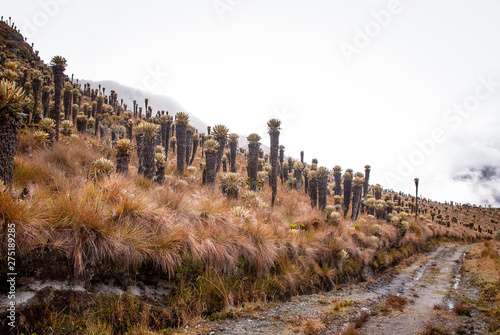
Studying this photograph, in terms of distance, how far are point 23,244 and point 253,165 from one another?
11931mm

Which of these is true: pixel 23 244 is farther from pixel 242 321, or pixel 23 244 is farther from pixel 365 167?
pixel 365 167

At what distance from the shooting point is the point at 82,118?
59.1ft

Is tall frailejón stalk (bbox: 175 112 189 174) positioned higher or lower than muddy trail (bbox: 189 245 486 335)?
higher

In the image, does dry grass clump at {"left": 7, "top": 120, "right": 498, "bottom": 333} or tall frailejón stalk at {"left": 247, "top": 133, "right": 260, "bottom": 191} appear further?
tall frailejón stalk at {"left": 247, "top": 133, "right": 260, "bottom": 191}

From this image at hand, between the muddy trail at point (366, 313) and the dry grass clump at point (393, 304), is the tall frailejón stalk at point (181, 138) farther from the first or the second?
the dry grass clump at point (393, 304)

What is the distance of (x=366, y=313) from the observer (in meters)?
7.10

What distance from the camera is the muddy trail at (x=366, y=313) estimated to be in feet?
17.3

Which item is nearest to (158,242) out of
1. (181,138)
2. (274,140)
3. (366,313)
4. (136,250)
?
(136,250)

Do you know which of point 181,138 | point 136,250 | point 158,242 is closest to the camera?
point 136,250

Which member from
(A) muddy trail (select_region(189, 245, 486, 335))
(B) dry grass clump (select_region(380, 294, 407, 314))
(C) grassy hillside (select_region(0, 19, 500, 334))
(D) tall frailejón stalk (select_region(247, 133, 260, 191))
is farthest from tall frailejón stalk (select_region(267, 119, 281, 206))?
(B) dry grass clump (select_region(380, 294, 407, 314))

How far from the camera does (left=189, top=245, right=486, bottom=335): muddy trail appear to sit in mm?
5270

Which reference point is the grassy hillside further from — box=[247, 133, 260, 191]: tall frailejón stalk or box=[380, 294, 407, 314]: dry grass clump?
box=[247, 133, 260, 191]: tall frailejón stalk

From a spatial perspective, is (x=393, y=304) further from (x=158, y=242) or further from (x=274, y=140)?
(x=274, y=140)

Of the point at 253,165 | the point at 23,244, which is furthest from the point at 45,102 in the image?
the point at 23,244
